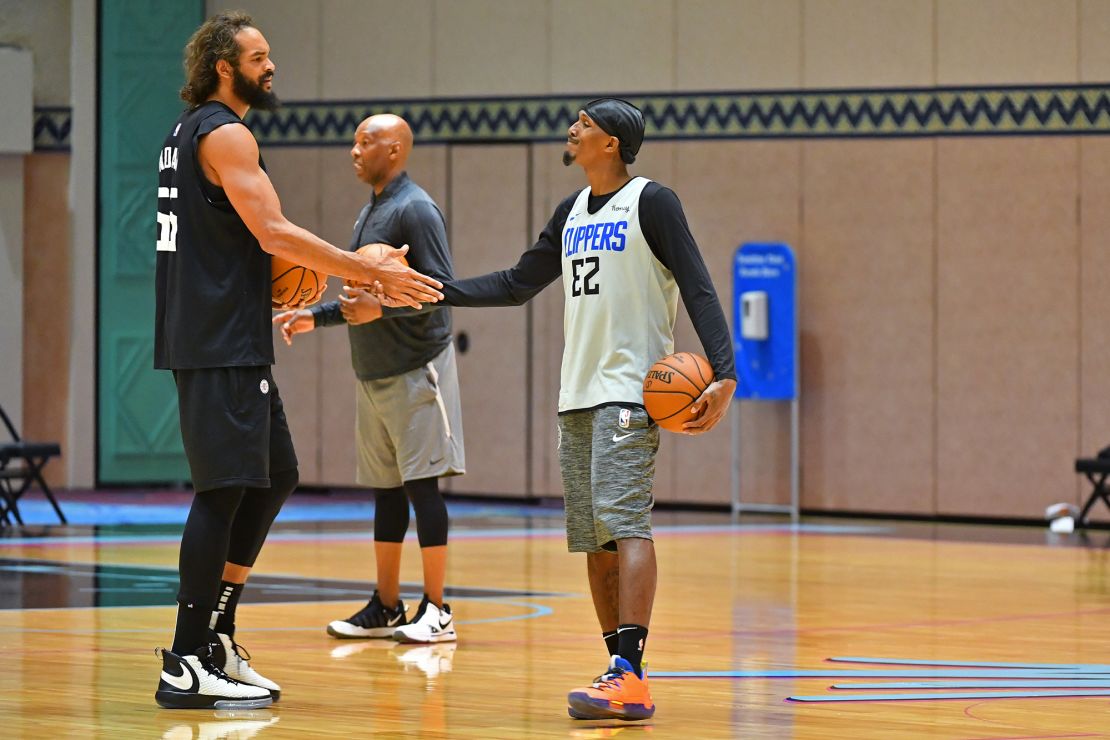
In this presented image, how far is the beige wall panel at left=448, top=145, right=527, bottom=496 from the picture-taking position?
13500 mm

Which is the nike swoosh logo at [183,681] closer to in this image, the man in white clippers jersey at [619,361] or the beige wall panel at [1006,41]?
the man in white clippers jersey at [619,361]

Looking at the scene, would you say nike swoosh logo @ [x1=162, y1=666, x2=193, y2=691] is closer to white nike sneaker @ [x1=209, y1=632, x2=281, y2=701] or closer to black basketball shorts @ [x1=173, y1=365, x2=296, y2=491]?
white nike sneaker @ [x1=209, y1=632, x2=281, y2=701]

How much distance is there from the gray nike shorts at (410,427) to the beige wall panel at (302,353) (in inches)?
302

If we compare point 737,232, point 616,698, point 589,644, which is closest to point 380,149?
point 589,644

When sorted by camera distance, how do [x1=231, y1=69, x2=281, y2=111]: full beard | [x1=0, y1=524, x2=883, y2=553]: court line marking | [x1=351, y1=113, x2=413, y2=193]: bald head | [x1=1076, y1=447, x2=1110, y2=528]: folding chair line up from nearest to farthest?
[x1=231, y1=69, x2=281, y2=111]: full beard, [x1=351, y1=113, x2=413, y2=193]: bald head, [x1=0, y1=524, x2=883, y2=553]: court line marking, [x1=1076, y1=447, x2=1110, y2=528]: folding chair

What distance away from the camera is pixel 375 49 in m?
14.0

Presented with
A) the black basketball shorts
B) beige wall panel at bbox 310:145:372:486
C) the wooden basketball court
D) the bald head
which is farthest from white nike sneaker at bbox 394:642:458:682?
beige wall panel at bbox 310:145:372:486

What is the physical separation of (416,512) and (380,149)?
1390 mm

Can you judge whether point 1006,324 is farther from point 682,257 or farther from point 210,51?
point 210,51

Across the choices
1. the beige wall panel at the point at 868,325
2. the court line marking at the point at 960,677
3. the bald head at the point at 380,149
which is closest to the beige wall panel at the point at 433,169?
the beige wall panel at the point at 868,325

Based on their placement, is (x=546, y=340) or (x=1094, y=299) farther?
(x=546, y=340)

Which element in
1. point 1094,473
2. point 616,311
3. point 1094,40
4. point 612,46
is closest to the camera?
point 616,311

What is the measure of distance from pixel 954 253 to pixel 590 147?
793 centimetres

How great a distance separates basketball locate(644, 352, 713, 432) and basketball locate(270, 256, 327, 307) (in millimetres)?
1051
